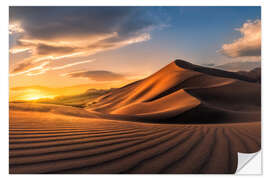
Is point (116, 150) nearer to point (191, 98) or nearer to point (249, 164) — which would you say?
point (249, 164)

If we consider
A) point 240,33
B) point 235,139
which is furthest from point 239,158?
point 240,33

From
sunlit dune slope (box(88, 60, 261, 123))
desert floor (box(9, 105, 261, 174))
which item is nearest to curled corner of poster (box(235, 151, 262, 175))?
desert floor (box(9, 105, 261, 174))

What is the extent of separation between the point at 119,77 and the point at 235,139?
2786mm

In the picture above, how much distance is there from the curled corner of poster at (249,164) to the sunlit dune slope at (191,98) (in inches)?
64.6

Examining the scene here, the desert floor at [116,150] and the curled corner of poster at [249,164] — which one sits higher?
the desert floor at [116,150]

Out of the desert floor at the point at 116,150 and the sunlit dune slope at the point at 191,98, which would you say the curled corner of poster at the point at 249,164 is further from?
the sunlit dune slope at the point at 191,98

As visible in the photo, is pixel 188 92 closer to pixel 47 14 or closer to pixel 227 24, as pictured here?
pixel 227 24

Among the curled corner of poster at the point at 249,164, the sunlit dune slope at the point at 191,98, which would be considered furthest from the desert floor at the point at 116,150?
the sunlit dune slope at the point at 191,98

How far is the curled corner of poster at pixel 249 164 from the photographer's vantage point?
2830 millimetres

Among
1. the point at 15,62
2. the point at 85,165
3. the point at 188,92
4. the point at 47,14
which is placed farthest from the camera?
the point at 188,92

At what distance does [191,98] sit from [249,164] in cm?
Answer: 566

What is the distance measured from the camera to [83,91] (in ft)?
15.8

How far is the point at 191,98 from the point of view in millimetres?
8711

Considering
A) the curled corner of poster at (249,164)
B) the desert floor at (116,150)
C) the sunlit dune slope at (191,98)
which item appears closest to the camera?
the desert floor at (116,150)
